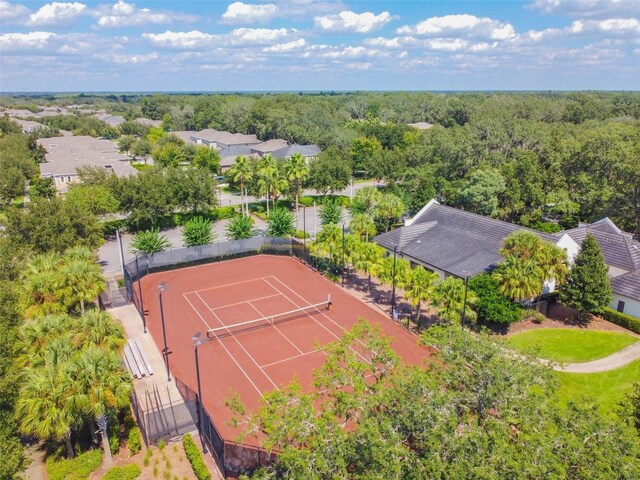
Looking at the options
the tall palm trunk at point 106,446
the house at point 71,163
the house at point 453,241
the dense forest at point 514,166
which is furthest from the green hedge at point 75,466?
the house at point 71,163

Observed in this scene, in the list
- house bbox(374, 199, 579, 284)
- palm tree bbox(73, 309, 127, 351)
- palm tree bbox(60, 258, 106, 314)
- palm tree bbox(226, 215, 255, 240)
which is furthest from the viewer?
palm tree bbox(226, 215, 255, 240)

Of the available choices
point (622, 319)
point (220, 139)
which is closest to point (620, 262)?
point (622, 319)

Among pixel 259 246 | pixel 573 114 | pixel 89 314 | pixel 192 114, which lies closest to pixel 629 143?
pixel 259 246

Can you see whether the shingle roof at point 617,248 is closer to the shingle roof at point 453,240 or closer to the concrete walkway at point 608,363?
the shingle roof at point 453,240

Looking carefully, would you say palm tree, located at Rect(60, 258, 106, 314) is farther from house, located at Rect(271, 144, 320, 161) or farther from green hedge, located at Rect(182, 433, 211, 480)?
house, located at Rect(271, 144, 320, 161)

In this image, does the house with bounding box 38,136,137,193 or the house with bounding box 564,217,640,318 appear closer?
the house with bounding box 564,217,640,318

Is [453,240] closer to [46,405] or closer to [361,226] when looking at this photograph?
[361,226]

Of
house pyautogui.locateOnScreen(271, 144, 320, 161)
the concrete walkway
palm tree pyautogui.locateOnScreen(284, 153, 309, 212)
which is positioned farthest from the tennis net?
house pyautogui.locateOnScreen(271, 144, 320, 161)

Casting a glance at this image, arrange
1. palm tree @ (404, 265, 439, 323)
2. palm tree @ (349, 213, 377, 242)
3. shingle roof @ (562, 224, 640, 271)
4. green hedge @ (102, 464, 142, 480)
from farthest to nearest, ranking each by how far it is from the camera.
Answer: palm tree @ (349, 213, 377, 242) < shingle roof @ (562, 224, 640, 271) < palm tree @ (404, 265, 439, 323) < green hedge @ (102, 464, 142, 480)
